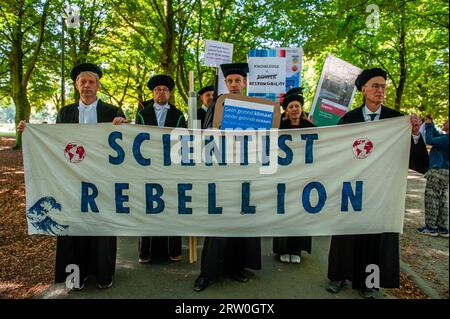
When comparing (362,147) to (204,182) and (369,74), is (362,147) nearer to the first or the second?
(369,74)

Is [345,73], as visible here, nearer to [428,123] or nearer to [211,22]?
[428,123]

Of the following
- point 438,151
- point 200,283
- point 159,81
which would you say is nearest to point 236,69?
point 159,81

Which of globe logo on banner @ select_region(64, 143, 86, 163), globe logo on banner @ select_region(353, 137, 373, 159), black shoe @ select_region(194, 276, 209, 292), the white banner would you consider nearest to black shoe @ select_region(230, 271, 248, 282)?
black shoe @ select_region(194, 276, 209, 292)

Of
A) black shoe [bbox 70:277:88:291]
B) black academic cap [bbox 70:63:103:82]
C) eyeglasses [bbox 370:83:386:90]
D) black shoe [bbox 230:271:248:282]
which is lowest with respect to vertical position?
black shoe [bbox 70:277:88:291]

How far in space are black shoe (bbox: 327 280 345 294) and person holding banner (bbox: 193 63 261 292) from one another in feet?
2.77

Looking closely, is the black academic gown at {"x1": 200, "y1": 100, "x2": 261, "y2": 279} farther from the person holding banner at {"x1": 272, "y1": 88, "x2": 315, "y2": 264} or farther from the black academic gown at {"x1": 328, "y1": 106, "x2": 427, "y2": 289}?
the black academic gown at {"x1": 328, "y1": 106, "x2": 427, "y2": 289}

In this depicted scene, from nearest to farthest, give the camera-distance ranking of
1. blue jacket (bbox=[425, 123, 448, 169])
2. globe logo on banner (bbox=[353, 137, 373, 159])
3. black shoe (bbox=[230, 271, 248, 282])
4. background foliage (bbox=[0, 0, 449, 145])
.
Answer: globe logo on banner (bbox=[353, 137, 373, 159]) < black shoe (bbox=[230, 271, 248, 282]) < blue jacket (bbox=[425, 123, 448, 169]) < background foliage (bbox=[0, 0, 449, 145])

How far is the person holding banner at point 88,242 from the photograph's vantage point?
373 cm

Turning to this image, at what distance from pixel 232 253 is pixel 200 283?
0.56 m

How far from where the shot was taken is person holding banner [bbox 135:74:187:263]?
4598 millimetres

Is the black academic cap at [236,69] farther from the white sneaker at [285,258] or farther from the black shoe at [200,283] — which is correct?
the white sneaker at [285,258]

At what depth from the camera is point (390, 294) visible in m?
3.75

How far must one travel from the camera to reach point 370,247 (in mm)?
3709

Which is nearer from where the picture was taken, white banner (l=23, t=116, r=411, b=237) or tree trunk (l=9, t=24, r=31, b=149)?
white banner (l=23, t=116, r=411, b=237)
